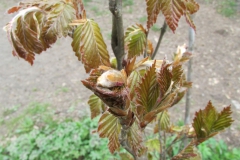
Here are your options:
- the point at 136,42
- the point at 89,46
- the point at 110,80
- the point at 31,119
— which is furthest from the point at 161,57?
the point at 110,80

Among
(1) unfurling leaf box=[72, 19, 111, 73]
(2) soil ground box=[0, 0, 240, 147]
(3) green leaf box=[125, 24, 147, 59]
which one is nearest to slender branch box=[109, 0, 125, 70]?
(1) unfurling leaf box=[72, 19, 111, 73]

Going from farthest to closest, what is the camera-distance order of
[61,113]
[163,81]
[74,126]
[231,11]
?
[231,11] → [61,113] → [74,126] → [163,81]

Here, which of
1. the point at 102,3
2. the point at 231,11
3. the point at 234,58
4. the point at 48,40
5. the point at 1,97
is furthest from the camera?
the point at 102,3

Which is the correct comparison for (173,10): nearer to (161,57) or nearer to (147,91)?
(147,91)

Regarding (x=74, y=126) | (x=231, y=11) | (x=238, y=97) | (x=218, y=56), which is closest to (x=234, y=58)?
(x=218, y=56)

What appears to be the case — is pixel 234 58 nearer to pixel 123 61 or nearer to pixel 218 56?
pixel 218 56

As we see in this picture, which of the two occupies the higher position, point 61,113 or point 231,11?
point 231,11

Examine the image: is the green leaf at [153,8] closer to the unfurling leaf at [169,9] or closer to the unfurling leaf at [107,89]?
the unfurling leaf at [169,9]
